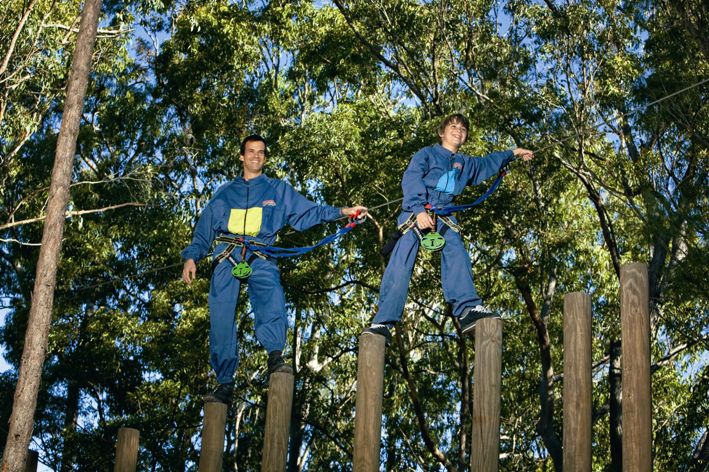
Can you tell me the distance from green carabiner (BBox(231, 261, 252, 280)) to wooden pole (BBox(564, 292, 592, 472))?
260 cm

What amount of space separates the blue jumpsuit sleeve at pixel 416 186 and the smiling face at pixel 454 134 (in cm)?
25

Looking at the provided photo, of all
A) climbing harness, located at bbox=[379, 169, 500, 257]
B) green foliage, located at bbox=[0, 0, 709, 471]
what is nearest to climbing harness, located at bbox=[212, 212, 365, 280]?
climbing harness, located at bbox=[379, 169, 500, 257]

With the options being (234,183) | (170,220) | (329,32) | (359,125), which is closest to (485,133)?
(359,125)

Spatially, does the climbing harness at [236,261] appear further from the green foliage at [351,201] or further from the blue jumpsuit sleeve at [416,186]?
the green foliage at [351,201]

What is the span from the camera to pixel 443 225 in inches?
279

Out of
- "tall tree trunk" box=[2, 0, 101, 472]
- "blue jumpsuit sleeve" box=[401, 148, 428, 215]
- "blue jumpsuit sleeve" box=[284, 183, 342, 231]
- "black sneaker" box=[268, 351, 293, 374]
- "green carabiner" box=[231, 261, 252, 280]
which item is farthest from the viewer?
"blue jumpsuit sleeve" box=[284, 183, 342, 231]

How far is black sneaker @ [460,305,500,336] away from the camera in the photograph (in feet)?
21.0

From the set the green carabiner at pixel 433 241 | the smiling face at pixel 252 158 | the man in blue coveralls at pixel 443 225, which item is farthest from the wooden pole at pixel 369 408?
the smiling face at pixel 252 158

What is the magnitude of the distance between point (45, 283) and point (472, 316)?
287 cm

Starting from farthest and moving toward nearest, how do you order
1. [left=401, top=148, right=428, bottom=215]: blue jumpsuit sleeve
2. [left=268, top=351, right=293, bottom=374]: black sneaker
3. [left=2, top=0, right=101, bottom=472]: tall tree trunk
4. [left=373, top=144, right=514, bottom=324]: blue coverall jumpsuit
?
[left=401, top=148, right=428, bottom=215]: blue jumpsuit sleeve
[left=2, top=0, right=101, bottom=472]: tall tree trunk
[left=373, top=144, right=514, bottom=324]: blue coverall jumpsuit
[left=268, top=351, right=293, bottom=374]: black sneaker

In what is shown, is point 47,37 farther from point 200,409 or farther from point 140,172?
point 200,409

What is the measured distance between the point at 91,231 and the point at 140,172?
1.73 metres

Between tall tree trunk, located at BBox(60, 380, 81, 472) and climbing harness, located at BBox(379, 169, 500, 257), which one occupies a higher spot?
tall tree trunk, located at BBox(60, 380, 81, 472)

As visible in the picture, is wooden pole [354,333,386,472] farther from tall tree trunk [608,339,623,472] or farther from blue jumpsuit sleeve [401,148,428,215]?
tall tree trunk [608,339,623,472]
